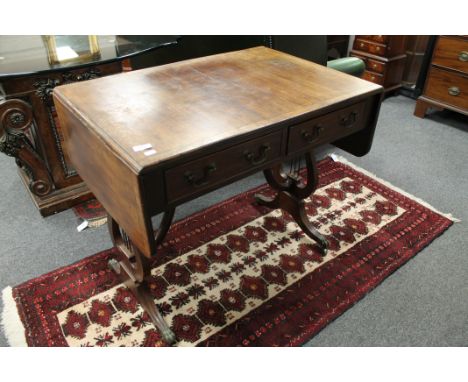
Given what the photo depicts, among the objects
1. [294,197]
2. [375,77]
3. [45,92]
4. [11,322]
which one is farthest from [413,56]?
[11,322]

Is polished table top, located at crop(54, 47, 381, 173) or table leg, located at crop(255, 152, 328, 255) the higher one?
polished table top, located at crop(54, 47, 381, 173)

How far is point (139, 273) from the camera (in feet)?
4.51

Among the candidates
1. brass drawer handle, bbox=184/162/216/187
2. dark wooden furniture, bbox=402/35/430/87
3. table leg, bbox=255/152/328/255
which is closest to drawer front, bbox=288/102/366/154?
brass drawer handle, bbox=184/162/216/187

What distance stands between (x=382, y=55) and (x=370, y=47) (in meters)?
0.12

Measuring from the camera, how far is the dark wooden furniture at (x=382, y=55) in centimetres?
297

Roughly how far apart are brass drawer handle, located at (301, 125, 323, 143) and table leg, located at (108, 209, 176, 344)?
50 cm

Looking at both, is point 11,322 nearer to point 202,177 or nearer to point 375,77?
point 202,177

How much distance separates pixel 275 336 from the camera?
1.41 m

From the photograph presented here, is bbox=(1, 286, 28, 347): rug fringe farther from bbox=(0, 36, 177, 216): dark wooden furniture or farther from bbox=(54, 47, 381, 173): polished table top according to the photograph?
bbox=(54, 47, 381, 173): polished table top

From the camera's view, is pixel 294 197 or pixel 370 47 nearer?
pixel 294 197

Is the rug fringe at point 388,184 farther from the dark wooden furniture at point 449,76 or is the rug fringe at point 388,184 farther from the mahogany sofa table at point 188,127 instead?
the dark wooden furniture at point 449,76

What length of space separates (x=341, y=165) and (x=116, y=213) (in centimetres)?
161

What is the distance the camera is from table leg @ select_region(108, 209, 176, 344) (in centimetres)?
136

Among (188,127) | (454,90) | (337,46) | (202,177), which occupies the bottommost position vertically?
(454,90)
